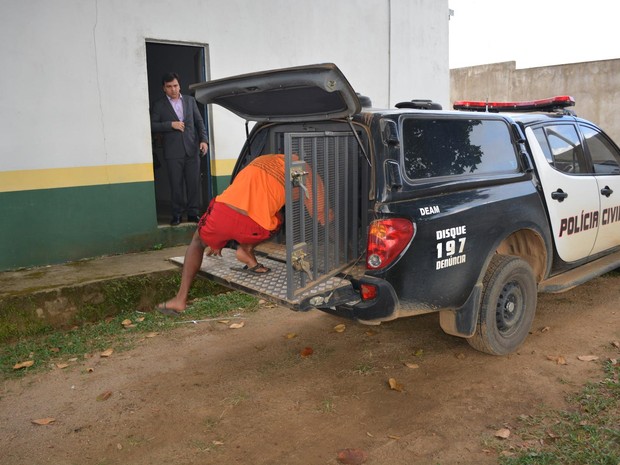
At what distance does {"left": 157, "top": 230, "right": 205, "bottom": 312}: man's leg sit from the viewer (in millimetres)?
4297

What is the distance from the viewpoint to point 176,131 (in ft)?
23.0

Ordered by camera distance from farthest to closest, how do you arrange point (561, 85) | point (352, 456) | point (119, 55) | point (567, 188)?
point (561, 85) < point (119, 55) < point (567, 188) < point (352, 456)

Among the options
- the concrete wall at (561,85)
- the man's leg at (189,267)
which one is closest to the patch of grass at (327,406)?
the man's leg at (189,267)

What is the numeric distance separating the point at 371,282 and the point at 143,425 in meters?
1.63

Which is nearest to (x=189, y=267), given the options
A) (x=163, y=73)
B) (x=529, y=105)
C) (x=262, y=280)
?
(x=262, y=280)

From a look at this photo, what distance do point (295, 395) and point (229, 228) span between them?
4.08 feet

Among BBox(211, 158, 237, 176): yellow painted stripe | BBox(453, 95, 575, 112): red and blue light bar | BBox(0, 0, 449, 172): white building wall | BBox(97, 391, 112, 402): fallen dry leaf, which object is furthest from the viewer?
BBox(211, 158, 237, 176): yellow painted stripe

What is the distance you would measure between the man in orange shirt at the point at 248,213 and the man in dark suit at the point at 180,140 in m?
3.03

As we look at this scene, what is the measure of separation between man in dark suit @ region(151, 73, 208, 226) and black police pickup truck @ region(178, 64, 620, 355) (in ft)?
7.95

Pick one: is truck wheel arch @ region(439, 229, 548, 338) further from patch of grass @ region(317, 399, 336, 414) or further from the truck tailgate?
patch of grass @ region(317, 399, 336, 414)

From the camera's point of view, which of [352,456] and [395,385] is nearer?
[352,456]

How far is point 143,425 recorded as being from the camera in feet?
11.4

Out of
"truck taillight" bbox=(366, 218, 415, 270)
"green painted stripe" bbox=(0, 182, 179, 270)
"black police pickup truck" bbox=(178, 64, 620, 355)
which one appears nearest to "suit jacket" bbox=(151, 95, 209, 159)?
"green painted stripe" bbox=(0, 182, 179, 270)

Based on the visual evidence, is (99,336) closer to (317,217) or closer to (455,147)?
(317,217)
